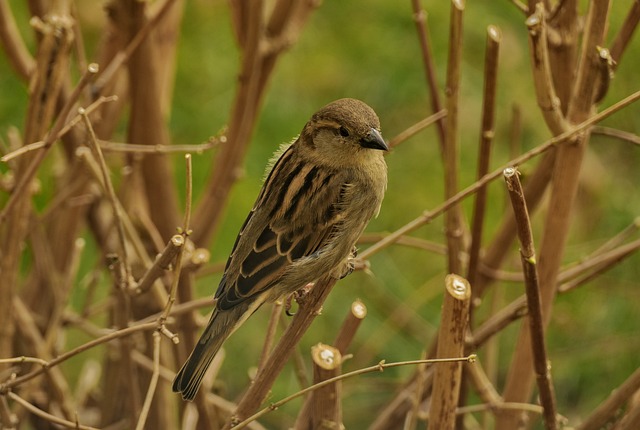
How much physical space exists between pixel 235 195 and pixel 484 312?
3.95 feet

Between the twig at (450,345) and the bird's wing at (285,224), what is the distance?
58 centimetres

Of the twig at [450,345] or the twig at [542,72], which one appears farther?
the twig at [542,72]

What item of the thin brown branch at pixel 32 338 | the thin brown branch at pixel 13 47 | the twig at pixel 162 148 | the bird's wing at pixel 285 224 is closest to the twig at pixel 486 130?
the bird's wing at pixel 285 224

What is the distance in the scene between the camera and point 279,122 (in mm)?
A: 4617

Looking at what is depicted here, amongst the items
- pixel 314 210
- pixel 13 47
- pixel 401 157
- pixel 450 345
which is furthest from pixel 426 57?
pixel 401 157

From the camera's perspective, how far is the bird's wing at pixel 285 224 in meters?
2.44

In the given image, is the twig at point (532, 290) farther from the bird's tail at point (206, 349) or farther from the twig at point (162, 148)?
the twig at point (162, 148)

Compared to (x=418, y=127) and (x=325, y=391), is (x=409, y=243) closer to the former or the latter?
(x=418, y=127)

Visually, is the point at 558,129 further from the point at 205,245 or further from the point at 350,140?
the point at 205,245

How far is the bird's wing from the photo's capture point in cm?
244

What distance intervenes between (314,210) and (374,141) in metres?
0.24

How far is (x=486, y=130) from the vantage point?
233 centimetres

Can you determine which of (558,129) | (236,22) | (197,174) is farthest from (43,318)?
(558,129)

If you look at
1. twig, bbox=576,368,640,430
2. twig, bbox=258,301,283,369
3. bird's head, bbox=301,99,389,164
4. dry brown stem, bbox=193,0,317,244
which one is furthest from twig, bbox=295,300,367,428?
dry brown stem, bbox=193,0,317,244
